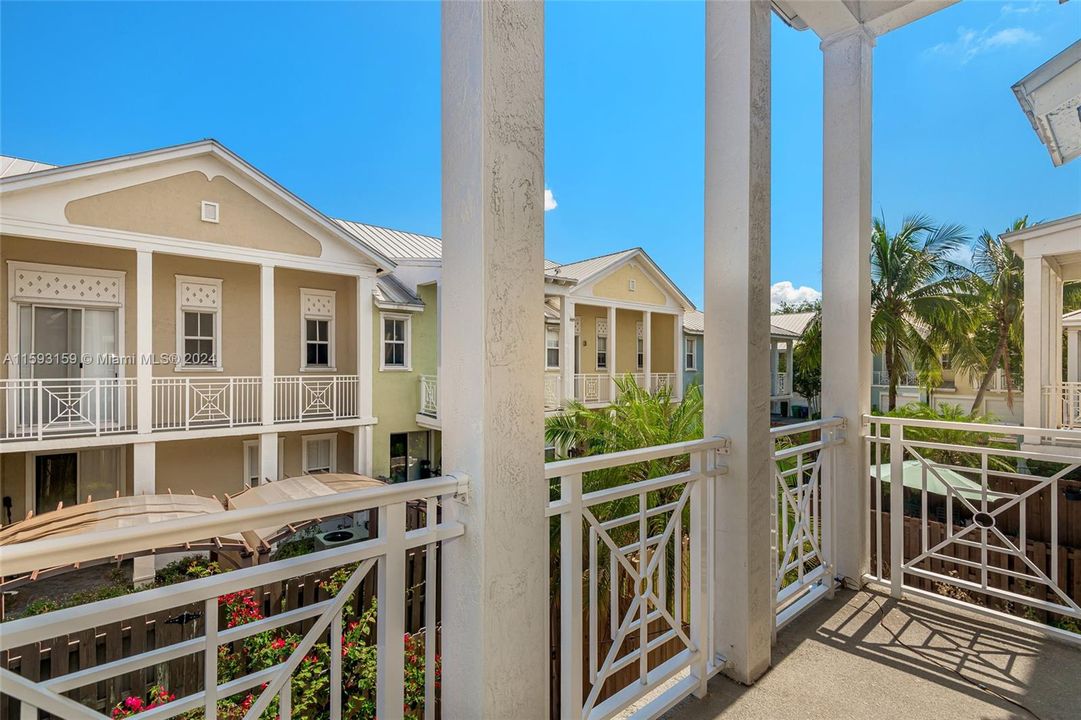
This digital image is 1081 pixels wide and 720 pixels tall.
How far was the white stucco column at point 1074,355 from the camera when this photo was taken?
747 cm

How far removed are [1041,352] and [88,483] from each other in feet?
39.2

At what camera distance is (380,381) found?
793 cm

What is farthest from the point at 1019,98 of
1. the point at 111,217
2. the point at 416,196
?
the point at 111,217

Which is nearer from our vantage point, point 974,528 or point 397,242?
point 974,528

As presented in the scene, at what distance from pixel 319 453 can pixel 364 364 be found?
1671 mm

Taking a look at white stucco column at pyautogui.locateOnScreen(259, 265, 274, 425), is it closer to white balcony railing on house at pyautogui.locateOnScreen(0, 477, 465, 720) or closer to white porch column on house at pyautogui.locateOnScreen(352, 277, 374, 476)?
white porch column on house at pyautogui.locateOnScreen(352, 277, 374, 476)

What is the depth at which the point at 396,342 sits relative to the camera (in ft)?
26.9

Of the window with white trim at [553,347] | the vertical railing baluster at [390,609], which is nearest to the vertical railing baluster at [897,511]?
the vertical railing baluster at [390,609]

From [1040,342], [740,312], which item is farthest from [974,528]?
[1040,342]

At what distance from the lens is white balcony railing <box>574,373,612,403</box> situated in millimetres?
10297

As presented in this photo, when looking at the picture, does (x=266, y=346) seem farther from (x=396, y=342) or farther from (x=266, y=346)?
(x=396, y=342)

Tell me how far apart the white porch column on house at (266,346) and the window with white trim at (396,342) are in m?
1.71

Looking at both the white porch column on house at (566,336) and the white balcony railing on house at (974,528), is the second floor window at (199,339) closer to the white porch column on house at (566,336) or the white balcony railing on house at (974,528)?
the white porch column on house at (566,336)

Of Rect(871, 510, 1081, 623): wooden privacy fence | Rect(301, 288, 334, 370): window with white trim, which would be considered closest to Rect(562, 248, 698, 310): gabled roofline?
Rect(301, 288, 334, 370): window with white trim
